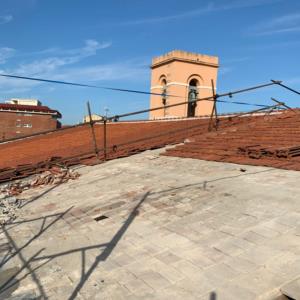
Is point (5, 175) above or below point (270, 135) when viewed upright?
below

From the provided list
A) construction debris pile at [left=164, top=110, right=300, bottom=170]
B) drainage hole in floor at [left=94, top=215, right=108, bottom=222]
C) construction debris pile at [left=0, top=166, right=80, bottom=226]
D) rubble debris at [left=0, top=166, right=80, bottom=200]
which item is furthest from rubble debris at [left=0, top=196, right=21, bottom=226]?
construction debris pile at [left=164, top=110, right=300, bottom=170]

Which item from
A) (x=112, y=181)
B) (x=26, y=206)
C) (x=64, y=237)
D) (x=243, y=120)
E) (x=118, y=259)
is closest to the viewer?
(x=118, y=259)

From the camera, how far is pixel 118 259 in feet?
14.0

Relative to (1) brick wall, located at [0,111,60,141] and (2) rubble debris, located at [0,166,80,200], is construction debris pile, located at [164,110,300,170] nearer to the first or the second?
(2) rubble debris, located at [0,166,80,200]

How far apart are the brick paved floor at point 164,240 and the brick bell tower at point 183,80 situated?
28402mm

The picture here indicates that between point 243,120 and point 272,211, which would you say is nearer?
point 272,211

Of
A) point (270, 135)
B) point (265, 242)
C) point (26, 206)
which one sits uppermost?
point (270, 135)

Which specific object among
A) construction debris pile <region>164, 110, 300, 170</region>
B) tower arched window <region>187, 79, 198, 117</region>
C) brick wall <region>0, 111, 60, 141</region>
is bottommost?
brick wall <region>0, 111, 60, 141</region>

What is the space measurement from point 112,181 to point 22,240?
3.18 m

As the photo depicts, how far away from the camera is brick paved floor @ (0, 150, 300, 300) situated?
141 inches

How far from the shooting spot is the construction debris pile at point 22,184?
7.27 metres

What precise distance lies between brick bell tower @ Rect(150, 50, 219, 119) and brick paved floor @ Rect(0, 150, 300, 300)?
1118 inches

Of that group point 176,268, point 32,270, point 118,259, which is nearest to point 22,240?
point 32,270

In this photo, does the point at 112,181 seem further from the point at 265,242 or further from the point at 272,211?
the point at 265,242
